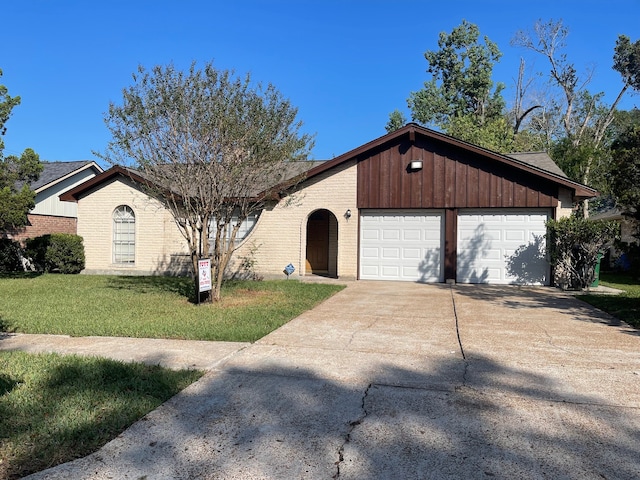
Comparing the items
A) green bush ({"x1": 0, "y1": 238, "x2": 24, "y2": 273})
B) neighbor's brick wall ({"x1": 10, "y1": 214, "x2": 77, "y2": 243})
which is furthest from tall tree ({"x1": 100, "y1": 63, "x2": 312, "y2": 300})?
neighbor's brick wall ({"x1": 10, "y1": 214, "x2": 77, "y2": 243})

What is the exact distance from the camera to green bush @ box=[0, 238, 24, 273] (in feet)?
57.2

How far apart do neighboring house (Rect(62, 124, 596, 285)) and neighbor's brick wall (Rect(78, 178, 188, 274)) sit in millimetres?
39

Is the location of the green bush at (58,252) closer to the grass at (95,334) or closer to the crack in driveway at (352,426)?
the grass at (95,334)

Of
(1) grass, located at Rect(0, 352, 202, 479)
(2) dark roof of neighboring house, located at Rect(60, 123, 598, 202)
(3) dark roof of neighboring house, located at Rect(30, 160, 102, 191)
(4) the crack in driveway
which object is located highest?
(3) dark roof of neighboring house, located at Rect(30, 160, 102, 191)

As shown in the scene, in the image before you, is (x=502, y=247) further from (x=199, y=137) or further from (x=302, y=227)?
(x=199, y=137)

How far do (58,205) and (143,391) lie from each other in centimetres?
2428

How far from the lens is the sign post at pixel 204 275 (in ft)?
29.0

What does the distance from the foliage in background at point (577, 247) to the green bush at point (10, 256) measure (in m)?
19.4

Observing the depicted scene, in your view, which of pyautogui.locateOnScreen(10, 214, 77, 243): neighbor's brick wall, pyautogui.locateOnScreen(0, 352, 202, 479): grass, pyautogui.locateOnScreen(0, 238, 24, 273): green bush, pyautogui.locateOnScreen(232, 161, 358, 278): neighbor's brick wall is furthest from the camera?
pyautogui.locateOnScreen(10, 214, 77, 243): neighbor's brick wall

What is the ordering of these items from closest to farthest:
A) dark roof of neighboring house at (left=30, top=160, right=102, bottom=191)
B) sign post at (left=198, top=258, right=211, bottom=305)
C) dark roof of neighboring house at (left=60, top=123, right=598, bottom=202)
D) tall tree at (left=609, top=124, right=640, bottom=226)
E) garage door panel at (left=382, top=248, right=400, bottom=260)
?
tall tree at (left=609, top=124, right=640, bottom=226)
sign post at (left=198, top=258, right=211, bottom=305)
dark roof of neighboring house at (left=60, top=123, right=598, bottom=202)
garage door panel at (left=382, top=248, right=400, bottom=260)
dark roof of neighboring house at (left=30, top=160, right=102, bottom=191)

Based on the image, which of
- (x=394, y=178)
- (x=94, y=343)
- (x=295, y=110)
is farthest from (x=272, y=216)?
(x=94, y=343)

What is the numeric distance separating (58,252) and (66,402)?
552 inches

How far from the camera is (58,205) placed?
24484 mm

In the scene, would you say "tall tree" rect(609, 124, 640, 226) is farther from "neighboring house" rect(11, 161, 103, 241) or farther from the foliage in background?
"neighboring house" rect(11, 161, 103, 241)
